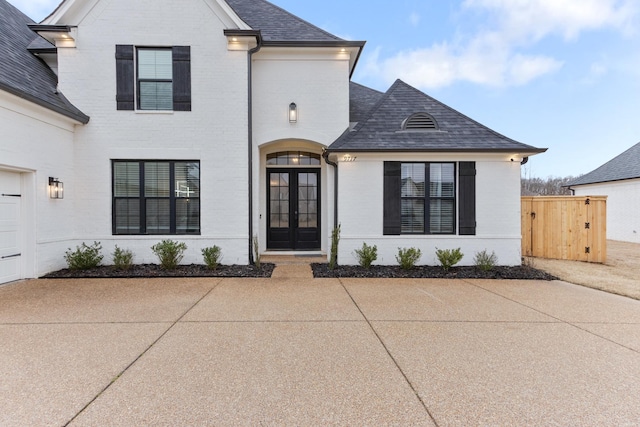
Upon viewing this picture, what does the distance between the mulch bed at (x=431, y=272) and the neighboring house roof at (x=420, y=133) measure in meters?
2.79

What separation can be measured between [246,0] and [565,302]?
11.0 m

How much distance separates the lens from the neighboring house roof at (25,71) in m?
5.75

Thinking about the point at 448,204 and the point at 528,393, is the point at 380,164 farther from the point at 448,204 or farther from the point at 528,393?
the point at 528,393

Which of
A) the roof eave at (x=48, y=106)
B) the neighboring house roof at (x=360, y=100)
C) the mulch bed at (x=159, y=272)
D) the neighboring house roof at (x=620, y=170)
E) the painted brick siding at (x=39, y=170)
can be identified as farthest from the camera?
the neighboring house roof at (x=620, y=170)

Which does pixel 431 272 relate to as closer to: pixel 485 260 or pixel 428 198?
pixel 485 260

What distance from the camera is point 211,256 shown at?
276 inches

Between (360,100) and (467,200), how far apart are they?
184 inches

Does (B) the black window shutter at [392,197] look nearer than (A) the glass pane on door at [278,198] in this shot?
Yes

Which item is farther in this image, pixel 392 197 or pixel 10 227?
pixel 392 197

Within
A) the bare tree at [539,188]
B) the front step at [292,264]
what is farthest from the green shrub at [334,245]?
the bare tree at [539,188]

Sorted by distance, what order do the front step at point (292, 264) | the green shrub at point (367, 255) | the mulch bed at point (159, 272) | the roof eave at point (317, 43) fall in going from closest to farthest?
the mulch bed at point (159, 272), the front step at point (292, 264), the green shrub at point (367, 255), the roof eave at point (317, 43)

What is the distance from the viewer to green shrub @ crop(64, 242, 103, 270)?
6707 millimetres

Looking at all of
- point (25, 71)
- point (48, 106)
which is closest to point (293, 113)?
point (48, 106)

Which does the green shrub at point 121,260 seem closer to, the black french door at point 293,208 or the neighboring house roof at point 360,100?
the black french door at point 293,208
